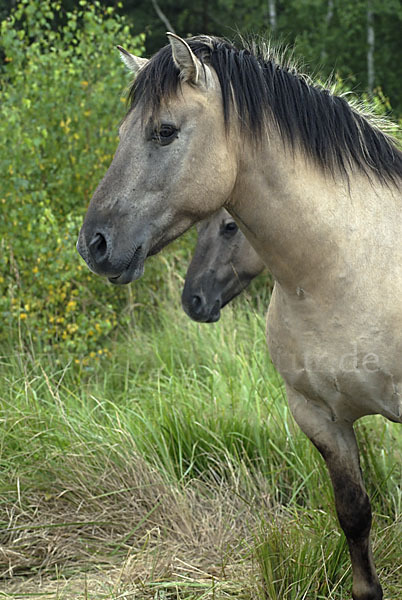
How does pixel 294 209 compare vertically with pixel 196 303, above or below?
above

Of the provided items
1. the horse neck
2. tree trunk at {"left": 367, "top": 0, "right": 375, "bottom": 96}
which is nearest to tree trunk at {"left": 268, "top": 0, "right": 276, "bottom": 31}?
tree trunk at {"left": 367, "top": 0, "right": 375, "bottom": 96}

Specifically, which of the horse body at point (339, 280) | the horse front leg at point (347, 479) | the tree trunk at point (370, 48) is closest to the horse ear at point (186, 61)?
the horse body at point (339, 280)

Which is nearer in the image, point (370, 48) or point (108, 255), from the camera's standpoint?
point (108, 255)

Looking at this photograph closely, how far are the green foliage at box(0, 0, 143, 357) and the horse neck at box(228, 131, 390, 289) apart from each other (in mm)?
2602

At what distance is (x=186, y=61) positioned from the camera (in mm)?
2197

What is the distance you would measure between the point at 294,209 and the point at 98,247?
0.65 meters

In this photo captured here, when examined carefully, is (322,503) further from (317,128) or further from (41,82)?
(41,82)

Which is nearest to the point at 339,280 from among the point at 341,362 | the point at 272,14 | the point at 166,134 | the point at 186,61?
the point at 341,362

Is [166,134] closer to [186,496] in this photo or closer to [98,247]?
[98,247]

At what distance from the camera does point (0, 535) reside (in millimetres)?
3391

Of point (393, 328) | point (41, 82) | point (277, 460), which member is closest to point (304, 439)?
point (277, 460)

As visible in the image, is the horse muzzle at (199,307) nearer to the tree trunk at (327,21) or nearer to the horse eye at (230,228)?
the horse eye at (230,228)

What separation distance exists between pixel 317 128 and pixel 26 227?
3185 mm

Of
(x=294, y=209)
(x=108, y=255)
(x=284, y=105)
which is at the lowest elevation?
(x=108, y=255)
